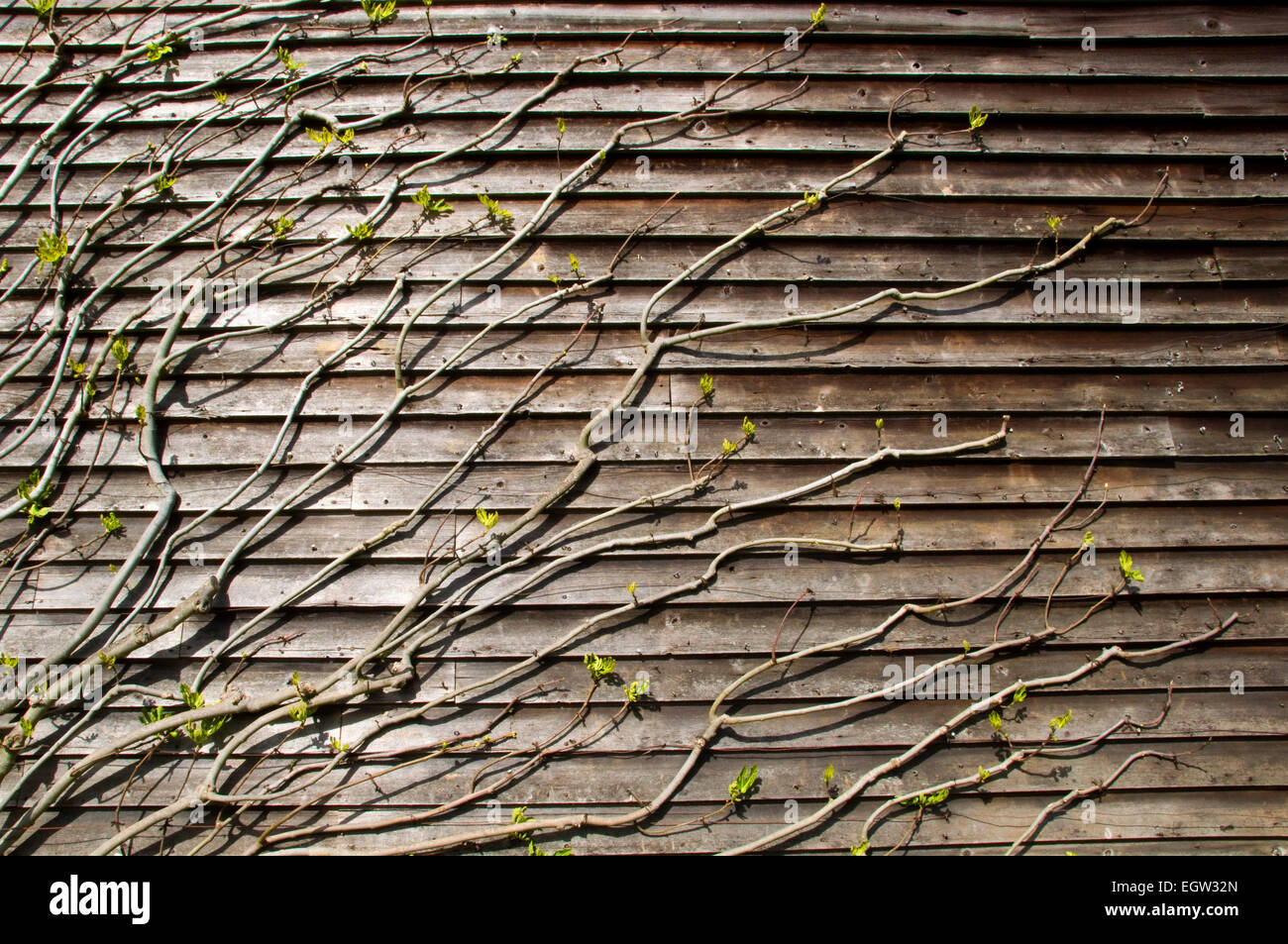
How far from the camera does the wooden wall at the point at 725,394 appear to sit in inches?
128

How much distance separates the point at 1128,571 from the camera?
3379mm

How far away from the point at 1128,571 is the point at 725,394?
1938 millimetres

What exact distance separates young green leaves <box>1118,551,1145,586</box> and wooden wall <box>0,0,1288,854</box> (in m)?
0.06

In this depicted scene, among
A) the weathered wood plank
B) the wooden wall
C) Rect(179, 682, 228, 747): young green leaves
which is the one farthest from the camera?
the weathered wood plank

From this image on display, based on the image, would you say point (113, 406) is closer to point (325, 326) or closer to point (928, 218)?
point (325, 326)

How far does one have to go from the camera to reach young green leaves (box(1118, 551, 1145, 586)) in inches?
133

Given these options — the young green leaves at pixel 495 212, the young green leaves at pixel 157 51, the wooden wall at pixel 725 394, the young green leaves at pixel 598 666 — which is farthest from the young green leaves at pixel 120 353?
the young green leaves at pixel 598 666

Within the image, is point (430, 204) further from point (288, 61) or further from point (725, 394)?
point (725, 394)

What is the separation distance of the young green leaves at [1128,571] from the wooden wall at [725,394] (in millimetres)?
56

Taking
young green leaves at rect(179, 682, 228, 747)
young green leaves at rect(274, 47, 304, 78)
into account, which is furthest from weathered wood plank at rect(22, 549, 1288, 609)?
young green leaves at rect(274, 47, 304, 78)

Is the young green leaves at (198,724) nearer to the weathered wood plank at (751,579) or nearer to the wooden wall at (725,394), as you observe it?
the wooden wall at (725,394)

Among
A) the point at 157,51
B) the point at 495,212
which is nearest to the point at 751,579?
the point at 495,212

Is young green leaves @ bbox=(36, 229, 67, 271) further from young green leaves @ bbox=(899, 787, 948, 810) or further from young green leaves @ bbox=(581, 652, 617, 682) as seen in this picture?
young green leaves @ bbox=(899, 787, 948, 810)
